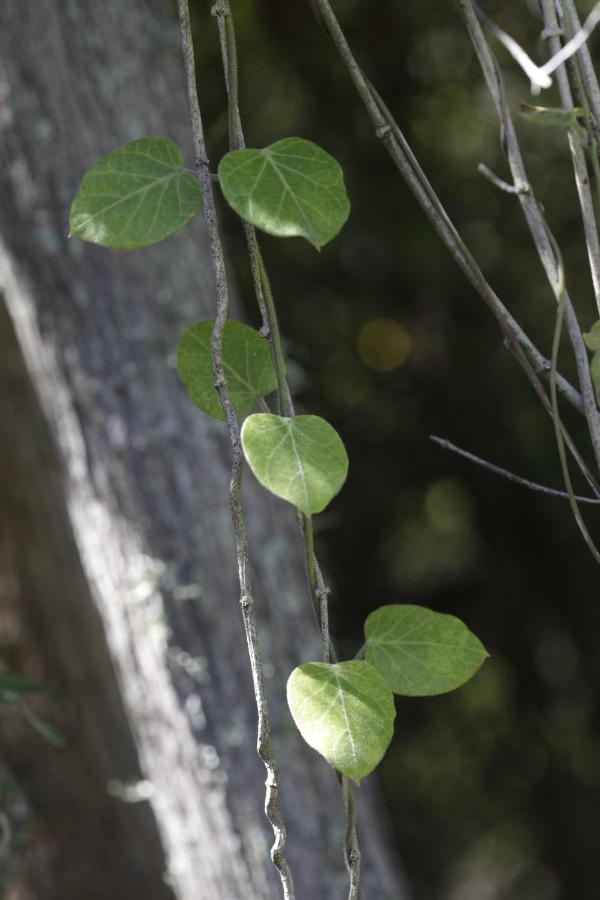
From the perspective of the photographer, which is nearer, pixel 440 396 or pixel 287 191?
pixel 287 191

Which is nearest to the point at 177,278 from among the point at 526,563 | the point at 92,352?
the point at 92,352

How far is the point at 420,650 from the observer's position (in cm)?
43

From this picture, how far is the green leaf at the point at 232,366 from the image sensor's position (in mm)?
436

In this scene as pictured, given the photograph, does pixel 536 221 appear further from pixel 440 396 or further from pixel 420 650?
pixel 440 396

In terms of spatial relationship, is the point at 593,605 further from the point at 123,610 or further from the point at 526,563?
the point at 123,610

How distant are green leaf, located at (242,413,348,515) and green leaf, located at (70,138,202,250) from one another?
10cm

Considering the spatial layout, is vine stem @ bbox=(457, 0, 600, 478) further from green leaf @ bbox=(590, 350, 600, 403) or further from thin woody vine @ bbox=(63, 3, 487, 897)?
thin woody vine @ bbox=(63, 3, 487, 897)

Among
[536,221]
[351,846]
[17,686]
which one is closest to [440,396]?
[17,686]

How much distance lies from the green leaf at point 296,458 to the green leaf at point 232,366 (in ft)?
0.19

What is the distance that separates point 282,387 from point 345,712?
0.14 m

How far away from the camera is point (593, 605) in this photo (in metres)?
3.17

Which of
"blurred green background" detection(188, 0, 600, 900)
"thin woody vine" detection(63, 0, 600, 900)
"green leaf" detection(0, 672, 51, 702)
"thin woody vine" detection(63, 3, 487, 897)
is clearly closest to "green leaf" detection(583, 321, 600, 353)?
"thin woody vine" detection(63, 0, 600, 900)

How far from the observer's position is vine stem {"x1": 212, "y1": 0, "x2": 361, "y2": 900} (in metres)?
0.39

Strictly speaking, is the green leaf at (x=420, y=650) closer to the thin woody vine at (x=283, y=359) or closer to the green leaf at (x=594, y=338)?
the thin woody vine at (x=283, y=359)
